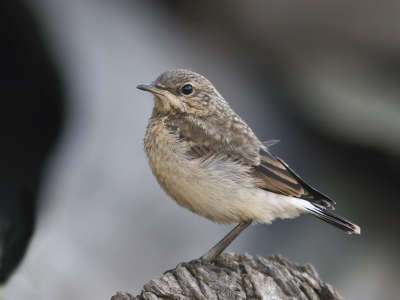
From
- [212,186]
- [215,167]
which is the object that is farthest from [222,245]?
[215,167]

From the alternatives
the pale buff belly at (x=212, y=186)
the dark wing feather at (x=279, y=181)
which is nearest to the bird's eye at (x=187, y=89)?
the pale buff belly at (x=212, y=186)

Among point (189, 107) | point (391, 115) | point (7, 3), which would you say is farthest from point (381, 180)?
point (7, 3)

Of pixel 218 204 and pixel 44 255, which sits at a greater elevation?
pixel 218 204

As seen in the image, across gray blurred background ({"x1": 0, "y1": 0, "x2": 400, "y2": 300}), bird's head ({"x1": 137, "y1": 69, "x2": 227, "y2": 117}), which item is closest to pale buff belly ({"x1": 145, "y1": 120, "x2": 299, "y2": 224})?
bird's head ({"x1": 137, "y1": 69, "x2": 227, "y2": 117})

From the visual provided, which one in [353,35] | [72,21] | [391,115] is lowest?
[72,21]

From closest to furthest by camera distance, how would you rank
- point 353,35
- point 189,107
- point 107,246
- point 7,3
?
1. point 189,107
2. point 7,3
3. point 107,246
4. point 353,35

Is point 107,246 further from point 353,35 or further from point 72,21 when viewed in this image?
point 353,35

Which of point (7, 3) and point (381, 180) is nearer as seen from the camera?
point (7, 3)

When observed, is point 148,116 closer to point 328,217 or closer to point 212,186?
point 212,186

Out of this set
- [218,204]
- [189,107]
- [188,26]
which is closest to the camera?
[218,204]
